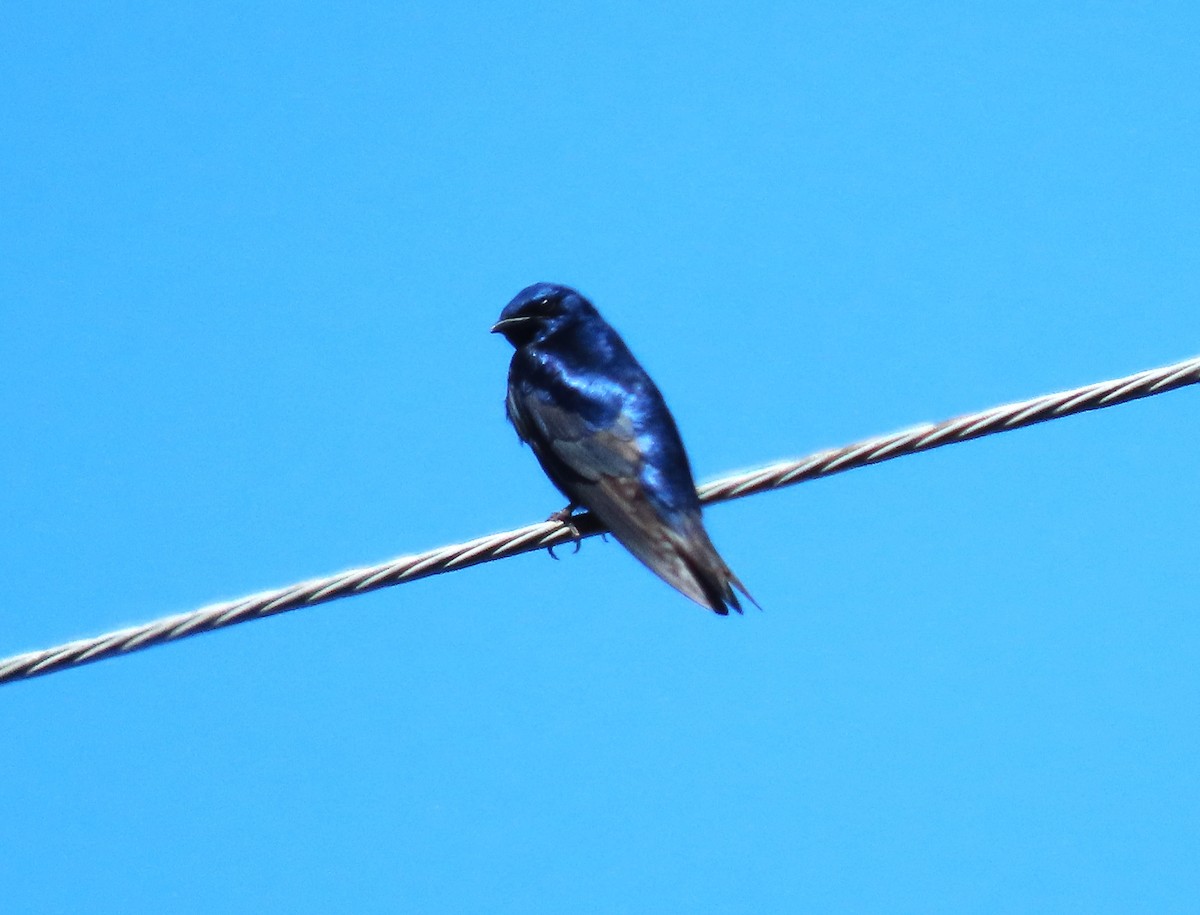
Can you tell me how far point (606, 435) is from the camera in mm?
5566

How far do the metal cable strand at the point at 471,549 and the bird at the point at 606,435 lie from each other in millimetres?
992

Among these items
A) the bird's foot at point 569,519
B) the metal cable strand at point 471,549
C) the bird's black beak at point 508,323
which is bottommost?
the metal cable strand at point 471,549

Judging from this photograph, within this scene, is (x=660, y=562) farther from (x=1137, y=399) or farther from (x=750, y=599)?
(x=1137, y=399)

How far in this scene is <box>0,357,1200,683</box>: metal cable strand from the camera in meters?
3.48

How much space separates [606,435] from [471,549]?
1.84 m

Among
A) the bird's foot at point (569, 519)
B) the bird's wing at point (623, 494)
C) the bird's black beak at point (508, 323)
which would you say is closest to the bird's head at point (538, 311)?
the bird's black beak at point (508, 323)

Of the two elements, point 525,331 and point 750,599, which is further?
point 525,331

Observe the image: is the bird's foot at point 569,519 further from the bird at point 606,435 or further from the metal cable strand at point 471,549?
the metal cable strand at point 471,549

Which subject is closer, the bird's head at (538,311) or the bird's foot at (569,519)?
the bird's foot at (569,519)

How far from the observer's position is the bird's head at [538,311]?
6535 mm

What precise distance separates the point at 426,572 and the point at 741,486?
681 millimetres

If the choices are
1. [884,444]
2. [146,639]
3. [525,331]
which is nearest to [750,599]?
[884,444]

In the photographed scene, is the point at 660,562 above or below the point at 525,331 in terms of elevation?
below

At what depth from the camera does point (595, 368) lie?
5957 mm
